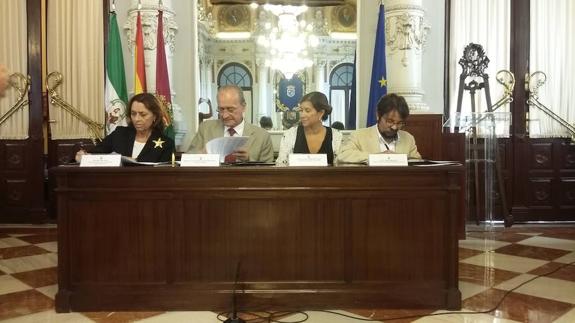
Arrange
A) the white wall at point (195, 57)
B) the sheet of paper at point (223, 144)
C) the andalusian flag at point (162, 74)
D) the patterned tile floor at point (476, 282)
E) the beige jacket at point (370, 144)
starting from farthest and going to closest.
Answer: the white wall at point (195, 57) → the andalusian flag at point (162, 74) → the beige jacket at point (370, 144) → the sheet of paper at point (223, 144) → the patterned tile floor at point (476, 282)

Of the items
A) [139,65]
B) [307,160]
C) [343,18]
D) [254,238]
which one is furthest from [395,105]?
[343,18]

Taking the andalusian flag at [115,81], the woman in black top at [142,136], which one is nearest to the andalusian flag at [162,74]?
the andalusian flag at [115,81]

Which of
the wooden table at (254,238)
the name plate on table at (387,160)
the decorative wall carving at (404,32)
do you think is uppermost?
the decorative wall carving at (404,32)

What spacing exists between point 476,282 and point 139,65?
365 centimetres

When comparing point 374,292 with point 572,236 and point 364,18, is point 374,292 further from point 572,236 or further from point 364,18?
point 364,18

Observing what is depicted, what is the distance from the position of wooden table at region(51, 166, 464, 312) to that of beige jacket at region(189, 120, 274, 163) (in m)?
0.85

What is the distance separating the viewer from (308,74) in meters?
6.51

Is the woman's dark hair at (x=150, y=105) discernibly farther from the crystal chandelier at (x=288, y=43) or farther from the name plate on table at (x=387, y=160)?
the crystal chandelier at (x=288, y=43)

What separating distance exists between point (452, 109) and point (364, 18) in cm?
144

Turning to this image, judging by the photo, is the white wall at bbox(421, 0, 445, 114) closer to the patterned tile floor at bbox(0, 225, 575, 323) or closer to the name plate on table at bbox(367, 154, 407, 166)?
the patterned tile floor at bbox(0, 225, 575, 323)

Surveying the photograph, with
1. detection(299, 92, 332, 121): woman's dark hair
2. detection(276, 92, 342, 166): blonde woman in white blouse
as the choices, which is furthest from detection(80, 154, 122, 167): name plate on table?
Result: detection(299, 92, 332, 121): woman's dark hair

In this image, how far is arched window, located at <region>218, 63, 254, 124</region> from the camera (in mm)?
6395

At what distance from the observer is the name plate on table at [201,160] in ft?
8.98

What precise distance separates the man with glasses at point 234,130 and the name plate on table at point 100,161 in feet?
2.39
